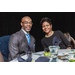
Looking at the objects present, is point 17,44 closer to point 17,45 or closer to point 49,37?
point 17,45

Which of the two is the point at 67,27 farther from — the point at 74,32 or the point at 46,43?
the point at 46,43

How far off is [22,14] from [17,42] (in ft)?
7.97

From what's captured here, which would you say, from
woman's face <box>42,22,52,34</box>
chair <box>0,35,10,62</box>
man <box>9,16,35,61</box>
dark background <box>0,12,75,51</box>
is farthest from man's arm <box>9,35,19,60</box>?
dark background <box>0,12,75,51</box>

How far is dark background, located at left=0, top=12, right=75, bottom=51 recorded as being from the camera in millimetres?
3812

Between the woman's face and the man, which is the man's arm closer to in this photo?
the man

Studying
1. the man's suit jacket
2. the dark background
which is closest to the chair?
the man's suit jacket

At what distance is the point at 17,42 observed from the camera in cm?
174

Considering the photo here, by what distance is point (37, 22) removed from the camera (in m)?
4.14

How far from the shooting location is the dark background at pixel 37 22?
12.5ft

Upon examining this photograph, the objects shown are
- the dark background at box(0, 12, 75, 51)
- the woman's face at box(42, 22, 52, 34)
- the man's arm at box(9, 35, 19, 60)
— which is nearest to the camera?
the man's arm at box(9, 35, 19, 60)

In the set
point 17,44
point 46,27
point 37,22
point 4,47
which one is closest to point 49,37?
point 46,27

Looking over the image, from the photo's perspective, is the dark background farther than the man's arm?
Yes

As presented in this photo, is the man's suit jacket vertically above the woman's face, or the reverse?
the woman's face

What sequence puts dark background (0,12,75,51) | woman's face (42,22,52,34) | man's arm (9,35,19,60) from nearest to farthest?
man's arm (9,35,19,60), woman's face (42,22,52,34), dark background (0,12,75,51)
